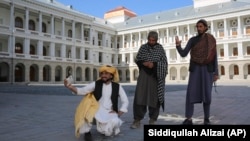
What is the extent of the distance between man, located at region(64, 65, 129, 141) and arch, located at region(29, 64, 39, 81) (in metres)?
40.9

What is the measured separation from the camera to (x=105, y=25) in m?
63.1

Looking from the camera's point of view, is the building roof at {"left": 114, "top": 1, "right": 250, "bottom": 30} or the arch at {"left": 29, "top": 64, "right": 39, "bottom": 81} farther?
the building roof at {"left": 114, "top": 1, "right": 250, "bottom": 30}

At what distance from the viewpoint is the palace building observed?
137 ft

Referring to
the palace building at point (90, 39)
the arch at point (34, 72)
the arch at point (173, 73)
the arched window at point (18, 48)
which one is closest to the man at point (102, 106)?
the palace building at point (90, 39)

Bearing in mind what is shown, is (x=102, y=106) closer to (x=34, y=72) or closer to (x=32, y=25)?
(x=34, y=72)

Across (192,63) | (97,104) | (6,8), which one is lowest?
(97,104)

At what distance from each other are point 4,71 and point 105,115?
40.2 metres

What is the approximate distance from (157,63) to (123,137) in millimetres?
1715

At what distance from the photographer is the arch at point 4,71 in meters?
39.2

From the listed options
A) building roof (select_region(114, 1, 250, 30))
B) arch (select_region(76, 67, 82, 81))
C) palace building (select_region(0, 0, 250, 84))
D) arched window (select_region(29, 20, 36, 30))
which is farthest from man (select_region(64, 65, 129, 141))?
building roof (select_region(114, 1, 250, 30))

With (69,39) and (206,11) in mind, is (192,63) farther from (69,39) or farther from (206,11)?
(206,11)

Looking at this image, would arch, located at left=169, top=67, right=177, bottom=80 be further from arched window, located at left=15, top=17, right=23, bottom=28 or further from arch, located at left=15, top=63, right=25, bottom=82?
arched window, located at left=15, top=17, right=23, bottom=28

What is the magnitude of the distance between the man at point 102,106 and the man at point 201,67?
1.53 m

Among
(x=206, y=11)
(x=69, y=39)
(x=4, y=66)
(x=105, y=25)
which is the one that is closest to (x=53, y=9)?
(x=69, y=39)
